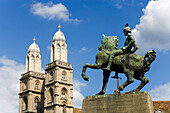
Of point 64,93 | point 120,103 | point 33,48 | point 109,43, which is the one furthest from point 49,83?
point 120,103

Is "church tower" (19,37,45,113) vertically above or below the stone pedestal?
above

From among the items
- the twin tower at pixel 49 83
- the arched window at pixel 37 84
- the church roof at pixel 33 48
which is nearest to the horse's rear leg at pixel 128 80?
the twin tower at pixel 49 83

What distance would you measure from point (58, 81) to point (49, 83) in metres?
3.41

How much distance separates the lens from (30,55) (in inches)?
3312

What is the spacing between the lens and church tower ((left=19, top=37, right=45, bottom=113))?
268ft

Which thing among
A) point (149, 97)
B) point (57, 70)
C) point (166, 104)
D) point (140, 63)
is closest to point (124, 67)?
point (140, 63)

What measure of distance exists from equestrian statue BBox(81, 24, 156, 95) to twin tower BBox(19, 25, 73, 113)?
57.4 metres

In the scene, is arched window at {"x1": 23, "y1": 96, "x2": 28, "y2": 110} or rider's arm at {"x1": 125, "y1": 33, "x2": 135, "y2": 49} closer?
rider's arm at {"x1": 125, "y1": 33, "x2": 135, "y2": 49}

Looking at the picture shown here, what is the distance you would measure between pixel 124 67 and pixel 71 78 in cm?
6511

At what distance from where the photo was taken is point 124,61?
41.7 feet

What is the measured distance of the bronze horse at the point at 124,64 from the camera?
1255cm

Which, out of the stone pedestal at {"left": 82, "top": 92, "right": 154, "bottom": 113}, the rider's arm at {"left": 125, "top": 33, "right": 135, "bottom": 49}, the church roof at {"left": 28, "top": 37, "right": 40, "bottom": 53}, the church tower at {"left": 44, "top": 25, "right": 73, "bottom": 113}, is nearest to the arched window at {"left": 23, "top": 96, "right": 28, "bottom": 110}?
the church tower at {"left": 44, "top": 25, "right": 73, "bottom": 113}

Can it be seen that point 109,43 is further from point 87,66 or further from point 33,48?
point 33,48

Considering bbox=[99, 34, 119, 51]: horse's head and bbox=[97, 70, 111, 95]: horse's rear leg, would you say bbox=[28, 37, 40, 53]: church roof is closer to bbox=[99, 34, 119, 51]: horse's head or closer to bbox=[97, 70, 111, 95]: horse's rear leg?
bbox=[99, 34, 119, 51]: horse's head
